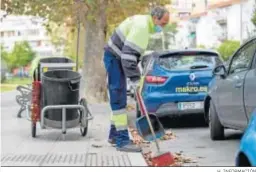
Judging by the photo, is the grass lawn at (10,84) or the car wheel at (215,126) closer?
the car wheel at (215,126)

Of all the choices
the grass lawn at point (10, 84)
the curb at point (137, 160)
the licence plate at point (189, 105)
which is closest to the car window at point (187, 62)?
the licence plate at point (189, 105)

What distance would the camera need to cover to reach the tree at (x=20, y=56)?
94.4 meters

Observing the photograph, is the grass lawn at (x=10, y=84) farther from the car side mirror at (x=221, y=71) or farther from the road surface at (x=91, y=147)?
the car side mirror at (x=221, y=71)

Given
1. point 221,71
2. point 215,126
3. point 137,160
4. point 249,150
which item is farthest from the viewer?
point 215,126

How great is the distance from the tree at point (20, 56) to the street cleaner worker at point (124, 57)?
86.0 m

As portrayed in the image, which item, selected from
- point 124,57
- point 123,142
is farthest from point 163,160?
point 124,57

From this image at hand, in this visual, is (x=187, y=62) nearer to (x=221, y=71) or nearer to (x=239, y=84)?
(x=221, y=71)

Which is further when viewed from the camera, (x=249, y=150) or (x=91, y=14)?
(x=91, y=14)

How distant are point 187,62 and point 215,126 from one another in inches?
94.0

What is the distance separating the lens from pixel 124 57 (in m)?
8.66

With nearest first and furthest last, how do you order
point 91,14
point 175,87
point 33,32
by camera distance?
point 175,87
point 91,14
point 33,32

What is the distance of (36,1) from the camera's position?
18.2m

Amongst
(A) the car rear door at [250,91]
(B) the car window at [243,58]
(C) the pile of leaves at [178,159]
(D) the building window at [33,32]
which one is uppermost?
(B) the car window at [243,58]

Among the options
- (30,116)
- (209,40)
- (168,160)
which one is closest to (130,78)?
(168,160)
